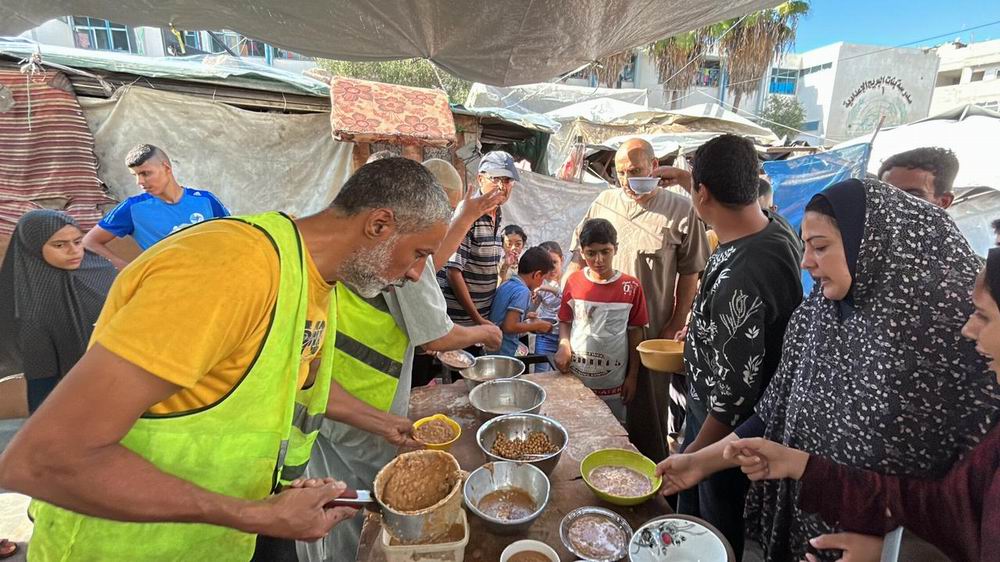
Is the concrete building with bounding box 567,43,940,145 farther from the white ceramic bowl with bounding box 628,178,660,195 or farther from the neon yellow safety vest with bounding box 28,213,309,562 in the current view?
the neon yellow safety vest with bounding box 28,213,309,562

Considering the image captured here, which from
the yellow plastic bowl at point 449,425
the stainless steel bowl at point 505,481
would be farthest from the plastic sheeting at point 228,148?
the stainless steel bowl at point 505,481

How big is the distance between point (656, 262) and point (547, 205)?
5.31 meters

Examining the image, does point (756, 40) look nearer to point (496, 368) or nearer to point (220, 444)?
point (496, 368)

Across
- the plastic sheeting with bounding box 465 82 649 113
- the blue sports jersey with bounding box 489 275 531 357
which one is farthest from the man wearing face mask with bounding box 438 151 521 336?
the plastic sheeting with bounding box 465 82 649 113

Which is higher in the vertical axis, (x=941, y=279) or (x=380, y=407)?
(x=941, y=279)

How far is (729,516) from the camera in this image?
2186mm

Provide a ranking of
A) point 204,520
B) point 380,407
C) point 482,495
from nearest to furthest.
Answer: point 204,520
point 482,495
point 380,407

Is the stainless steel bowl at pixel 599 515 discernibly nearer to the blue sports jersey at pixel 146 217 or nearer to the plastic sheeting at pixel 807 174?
the blue sports jersey at pixel 146 217

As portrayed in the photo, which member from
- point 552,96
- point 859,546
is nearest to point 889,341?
point 859,546

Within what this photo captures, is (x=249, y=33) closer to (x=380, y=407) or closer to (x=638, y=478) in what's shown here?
(x=380, y=407)

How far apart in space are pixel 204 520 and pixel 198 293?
1.87 feet

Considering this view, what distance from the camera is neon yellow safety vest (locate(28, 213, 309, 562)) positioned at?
1.15m

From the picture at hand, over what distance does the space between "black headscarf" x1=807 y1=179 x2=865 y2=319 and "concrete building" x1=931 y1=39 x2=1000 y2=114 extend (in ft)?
96.8

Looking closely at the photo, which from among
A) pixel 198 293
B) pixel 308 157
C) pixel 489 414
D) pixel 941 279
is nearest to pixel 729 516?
pixel 489 414
